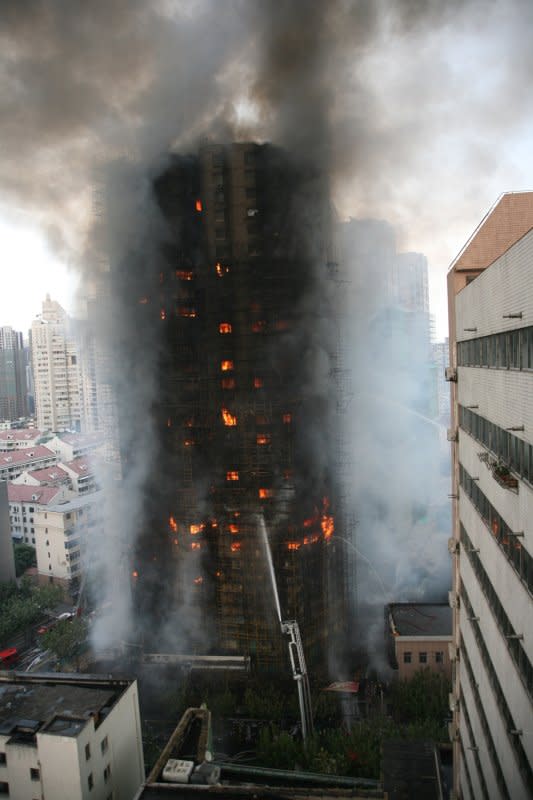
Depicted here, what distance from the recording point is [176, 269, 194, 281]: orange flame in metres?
24.4

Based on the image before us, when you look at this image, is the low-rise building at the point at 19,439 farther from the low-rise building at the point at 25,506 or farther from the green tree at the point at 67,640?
the green tree at the point at 67,640

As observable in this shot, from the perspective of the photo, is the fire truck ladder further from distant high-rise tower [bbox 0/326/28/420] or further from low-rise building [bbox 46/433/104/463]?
distant high-rise tower [bbox 0/326/28/420]

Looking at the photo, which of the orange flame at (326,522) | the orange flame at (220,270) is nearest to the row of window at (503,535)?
the orange flame at (326,522)

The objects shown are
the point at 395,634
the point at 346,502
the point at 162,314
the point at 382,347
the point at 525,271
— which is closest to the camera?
the point at 525,271

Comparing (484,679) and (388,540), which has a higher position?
(484,679)

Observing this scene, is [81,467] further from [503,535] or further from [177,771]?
[503,535]

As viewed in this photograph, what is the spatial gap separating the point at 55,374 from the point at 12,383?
79.1 ft

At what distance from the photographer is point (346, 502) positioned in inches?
1101

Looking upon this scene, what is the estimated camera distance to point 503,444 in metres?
7.80

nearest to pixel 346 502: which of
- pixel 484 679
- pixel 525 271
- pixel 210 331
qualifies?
pixel 210 331

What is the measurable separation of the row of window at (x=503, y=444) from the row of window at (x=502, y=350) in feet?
2.77

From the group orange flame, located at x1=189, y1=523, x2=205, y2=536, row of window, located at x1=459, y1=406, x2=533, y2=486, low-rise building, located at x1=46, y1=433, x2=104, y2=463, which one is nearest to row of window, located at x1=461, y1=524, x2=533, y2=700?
row of window, located at x1=459, y1=406, x2=533, y2=486

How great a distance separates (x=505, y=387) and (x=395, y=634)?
59.4 ft

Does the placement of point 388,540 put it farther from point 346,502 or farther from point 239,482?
point 239,482
